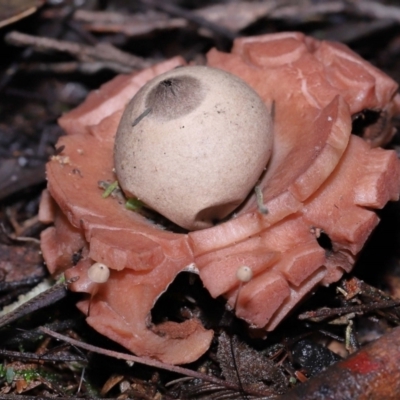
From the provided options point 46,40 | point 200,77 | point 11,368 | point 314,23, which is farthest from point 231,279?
point 314,23

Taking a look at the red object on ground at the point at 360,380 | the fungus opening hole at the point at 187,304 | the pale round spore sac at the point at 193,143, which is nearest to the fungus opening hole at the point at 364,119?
the pale round spore sac at the point at 193,143

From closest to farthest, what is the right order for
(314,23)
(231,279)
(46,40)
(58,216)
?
(231,279), (58,216), (46,40), (314,23)

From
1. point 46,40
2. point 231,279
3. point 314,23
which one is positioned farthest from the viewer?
point 314,23

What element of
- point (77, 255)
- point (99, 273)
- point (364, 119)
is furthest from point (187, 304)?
point (364, 119)

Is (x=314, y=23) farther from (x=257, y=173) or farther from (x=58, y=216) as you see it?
(x=58, y=216)

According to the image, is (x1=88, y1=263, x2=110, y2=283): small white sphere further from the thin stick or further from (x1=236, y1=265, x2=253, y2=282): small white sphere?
(x1=236, y1=265, x2=253, y2=282): small white sphere

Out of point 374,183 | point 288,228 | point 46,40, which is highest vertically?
point 374,183

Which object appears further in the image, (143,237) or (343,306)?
(343,306)

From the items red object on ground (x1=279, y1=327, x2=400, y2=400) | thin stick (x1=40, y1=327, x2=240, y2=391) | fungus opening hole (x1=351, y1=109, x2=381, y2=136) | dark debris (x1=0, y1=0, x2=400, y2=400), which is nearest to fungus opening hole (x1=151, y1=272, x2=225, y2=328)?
dark debris (x1=0, y1=0, x2=400, y2=400)
